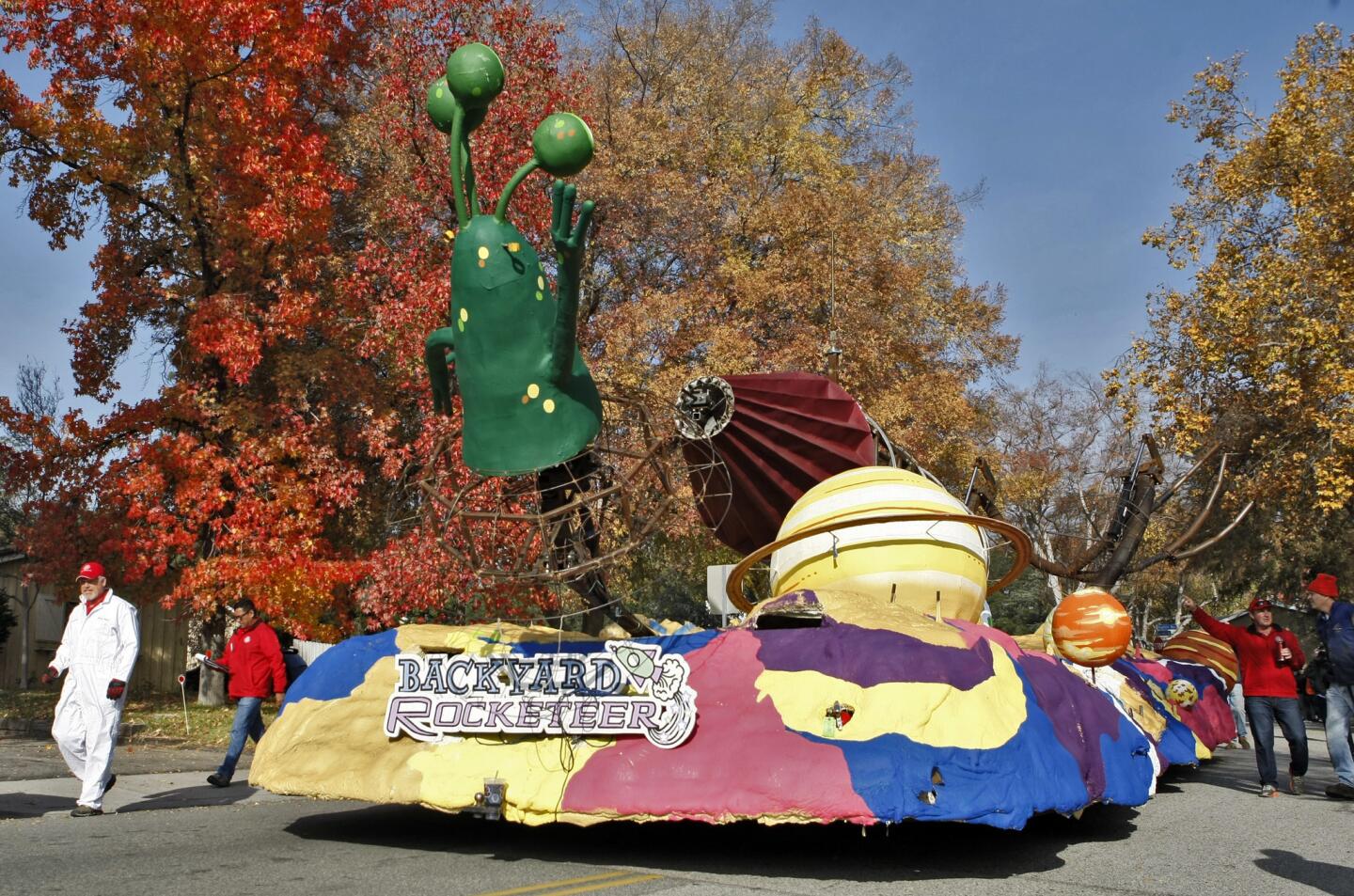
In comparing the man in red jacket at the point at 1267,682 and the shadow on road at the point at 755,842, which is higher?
the man in red jacket at the point at 1267,682

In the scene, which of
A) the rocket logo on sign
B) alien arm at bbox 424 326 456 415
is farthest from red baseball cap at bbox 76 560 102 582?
alien arm at bbox 424 326 456 415

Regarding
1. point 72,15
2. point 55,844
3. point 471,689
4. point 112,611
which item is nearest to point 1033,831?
point 471,689

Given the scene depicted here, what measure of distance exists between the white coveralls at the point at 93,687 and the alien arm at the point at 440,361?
308cm

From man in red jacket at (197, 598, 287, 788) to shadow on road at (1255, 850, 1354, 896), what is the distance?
757 cm

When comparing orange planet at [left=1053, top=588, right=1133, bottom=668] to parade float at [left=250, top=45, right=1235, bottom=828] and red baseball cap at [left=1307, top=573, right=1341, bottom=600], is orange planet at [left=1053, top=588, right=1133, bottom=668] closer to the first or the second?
parade float at [left=250, top=45, right=1235, bottom=828]

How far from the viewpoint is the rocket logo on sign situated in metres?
6.80

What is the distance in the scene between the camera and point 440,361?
24.4 feet

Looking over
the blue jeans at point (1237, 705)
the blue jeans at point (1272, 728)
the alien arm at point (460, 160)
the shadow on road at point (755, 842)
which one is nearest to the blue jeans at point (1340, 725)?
the blue jeans at point (1272, 728)

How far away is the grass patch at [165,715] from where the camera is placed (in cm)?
1394

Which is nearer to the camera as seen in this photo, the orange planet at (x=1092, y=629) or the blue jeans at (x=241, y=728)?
the orange planet at (x=1092, y=629)

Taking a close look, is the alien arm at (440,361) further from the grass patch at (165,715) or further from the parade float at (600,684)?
the grass patch at (165,715)

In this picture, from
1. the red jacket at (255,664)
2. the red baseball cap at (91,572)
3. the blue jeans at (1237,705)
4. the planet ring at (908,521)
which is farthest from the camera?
the blue jeans at (1237,705)

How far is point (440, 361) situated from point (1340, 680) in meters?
8.04

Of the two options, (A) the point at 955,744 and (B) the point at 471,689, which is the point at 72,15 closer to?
(B) the point at 471,689
